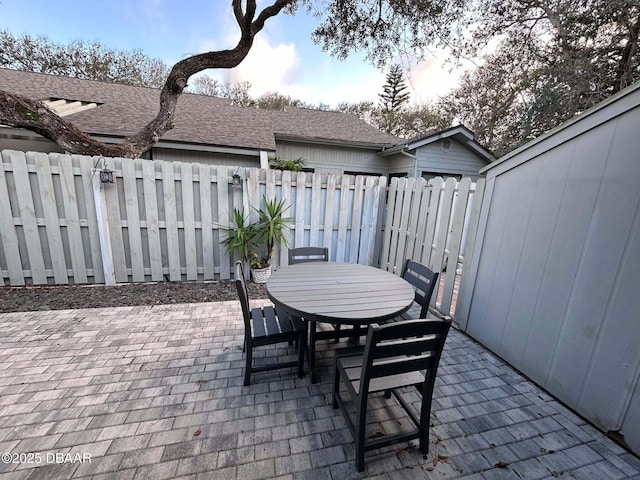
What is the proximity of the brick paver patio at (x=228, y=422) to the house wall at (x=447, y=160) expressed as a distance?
267 inches

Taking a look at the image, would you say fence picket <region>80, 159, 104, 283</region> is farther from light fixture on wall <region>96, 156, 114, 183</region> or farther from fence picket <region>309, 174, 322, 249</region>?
fence picket <region>309, 174, 322, 249</region>

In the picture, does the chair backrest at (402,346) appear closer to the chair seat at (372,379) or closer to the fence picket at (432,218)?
the chair seat at (372,379)

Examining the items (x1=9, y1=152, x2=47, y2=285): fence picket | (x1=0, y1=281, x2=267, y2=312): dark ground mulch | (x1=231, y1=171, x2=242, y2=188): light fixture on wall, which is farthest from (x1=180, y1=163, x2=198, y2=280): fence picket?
(x1=9, y1=152, x2=47, y2=285): fence picket

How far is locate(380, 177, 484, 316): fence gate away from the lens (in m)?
2.99

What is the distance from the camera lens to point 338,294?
2066 mm

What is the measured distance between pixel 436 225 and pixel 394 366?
254 cm

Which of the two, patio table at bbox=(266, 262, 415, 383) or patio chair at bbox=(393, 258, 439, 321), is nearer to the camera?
patio table at bbox=(266, 262, 415, 383)

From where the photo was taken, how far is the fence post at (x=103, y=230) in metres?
3.64

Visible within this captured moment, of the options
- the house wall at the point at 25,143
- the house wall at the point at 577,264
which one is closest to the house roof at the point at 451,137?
the house wall at the point at 577,264

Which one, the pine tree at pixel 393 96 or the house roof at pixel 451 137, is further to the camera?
the pine tree at pixel 393 96

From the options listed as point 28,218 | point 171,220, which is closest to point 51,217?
point 28,218

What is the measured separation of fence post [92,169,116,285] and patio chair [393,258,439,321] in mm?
4227

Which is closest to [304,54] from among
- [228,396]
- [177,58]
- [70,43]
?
[177,58]

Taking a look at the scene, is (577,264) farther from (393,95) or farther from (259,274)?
(393,95)
